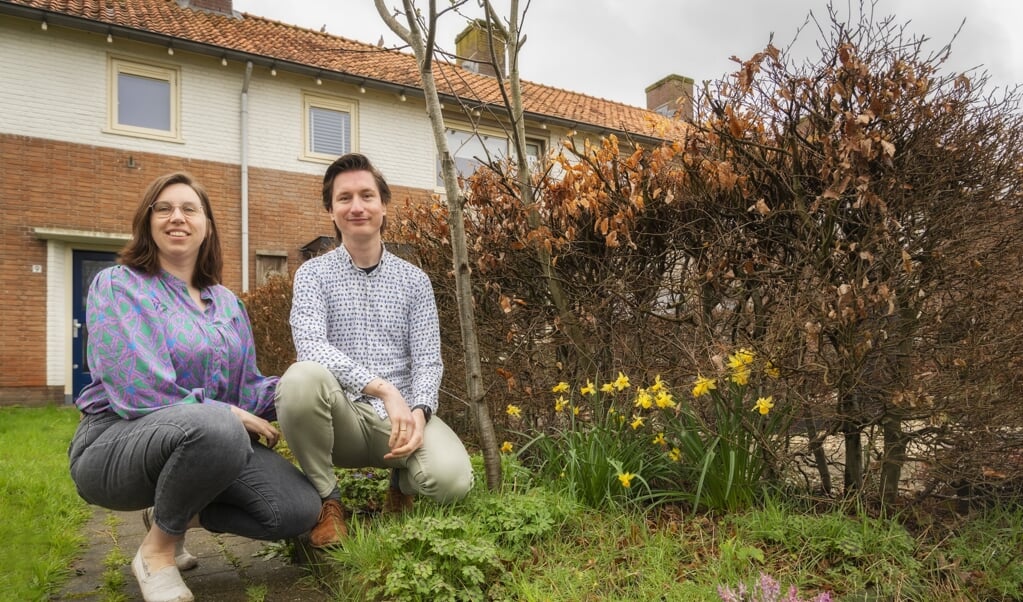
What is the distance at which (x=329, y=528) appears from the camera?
8.23 feet

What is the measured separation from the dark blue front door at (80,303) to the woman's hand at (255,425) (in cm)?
1022

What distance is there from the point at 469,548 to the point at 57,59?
12182 mm

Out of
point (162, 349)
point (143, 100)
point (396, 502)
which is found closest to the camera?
point (162, 349)

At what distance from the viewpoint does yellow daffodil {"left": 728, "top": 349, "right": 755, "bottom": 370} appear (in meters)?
2.47

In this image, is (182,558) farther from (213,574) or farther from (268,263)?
(268,263)

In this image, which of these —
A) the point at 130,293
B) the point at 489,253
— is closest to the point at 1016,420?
the point at 489,253

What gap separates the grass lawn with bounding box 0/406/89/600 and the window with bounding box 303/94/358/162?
24.4 feet

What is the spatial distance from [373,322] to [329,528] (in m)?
0.82

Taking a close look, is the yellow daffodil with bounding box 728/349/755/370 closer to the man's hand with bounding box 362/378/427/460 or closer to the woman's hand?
the man's hand with bounding box 362/378/427/460

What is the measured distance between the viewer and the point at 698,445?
106 inches

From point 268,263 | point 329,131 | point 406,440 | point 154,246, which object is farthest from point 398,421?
point 329,131

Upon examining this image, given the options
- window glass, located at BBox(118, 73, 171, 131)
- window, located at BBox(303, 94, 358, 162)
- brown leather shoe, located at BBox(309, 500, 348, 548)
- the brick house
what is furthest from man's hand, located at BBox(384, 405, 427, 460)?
window, located at BBox(303, 94, 358, 162)

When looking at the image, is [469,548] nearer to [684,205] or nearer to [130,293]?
[130,293]

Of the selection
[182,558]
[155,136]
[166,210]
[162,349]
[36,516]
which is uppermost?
[155,136]
